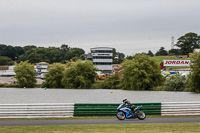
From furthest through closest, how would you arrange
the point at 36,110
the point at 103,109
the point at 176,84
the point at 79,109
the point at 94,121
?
1. the point at 176,84
2. the point at 103,109
3. the point at 79,109
4. the point at 36,110
5. the point at 94,121

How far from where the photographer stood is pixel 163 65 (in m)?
118

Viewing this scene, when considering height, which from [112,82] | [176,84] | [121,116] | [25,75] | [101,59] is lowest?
[121,116]

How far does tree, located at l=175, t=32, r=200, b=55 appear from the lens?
185750 millimetres

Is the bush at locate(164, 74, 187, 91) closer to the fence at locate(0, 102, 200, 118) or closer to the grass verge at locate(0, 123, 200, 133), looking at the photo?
the fence at locate(0, 102, 200, 118)

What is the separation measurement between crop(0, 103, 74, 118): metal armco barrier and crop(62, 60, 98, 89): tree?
66.0 metres

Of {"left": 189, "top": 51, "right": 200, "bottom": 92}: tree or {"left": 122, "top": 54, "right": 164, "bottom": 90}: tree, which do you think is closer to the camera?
{"left": 189, "top": 51, "right": 200, "bottom": 92}: tree

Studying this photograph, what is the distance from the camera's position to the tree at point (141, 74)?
81125 millimetres

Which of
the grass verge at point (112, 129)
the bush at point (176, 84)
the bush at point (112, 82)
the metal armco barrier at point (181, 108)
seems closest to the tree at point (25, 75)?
the bush at point (112, 82)

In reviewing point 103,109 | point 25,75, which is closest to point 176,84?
point 25,75

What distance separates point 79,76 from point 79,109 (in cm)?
6632

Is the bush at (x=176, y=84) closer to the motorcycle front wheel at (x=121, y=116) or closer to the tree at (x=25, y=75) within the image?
the tree at (x=25, y=75)

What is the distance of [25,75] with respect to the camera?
3967 inches

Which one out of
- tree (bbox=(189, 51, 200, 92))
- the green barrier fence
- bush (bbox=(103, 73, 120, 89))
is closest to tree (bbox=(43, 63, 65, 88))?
bush (bbox=(103, 73, 120, 89))

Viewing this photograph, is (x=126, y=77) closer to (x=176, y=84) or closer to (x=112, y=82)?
(x=112, y=82)
